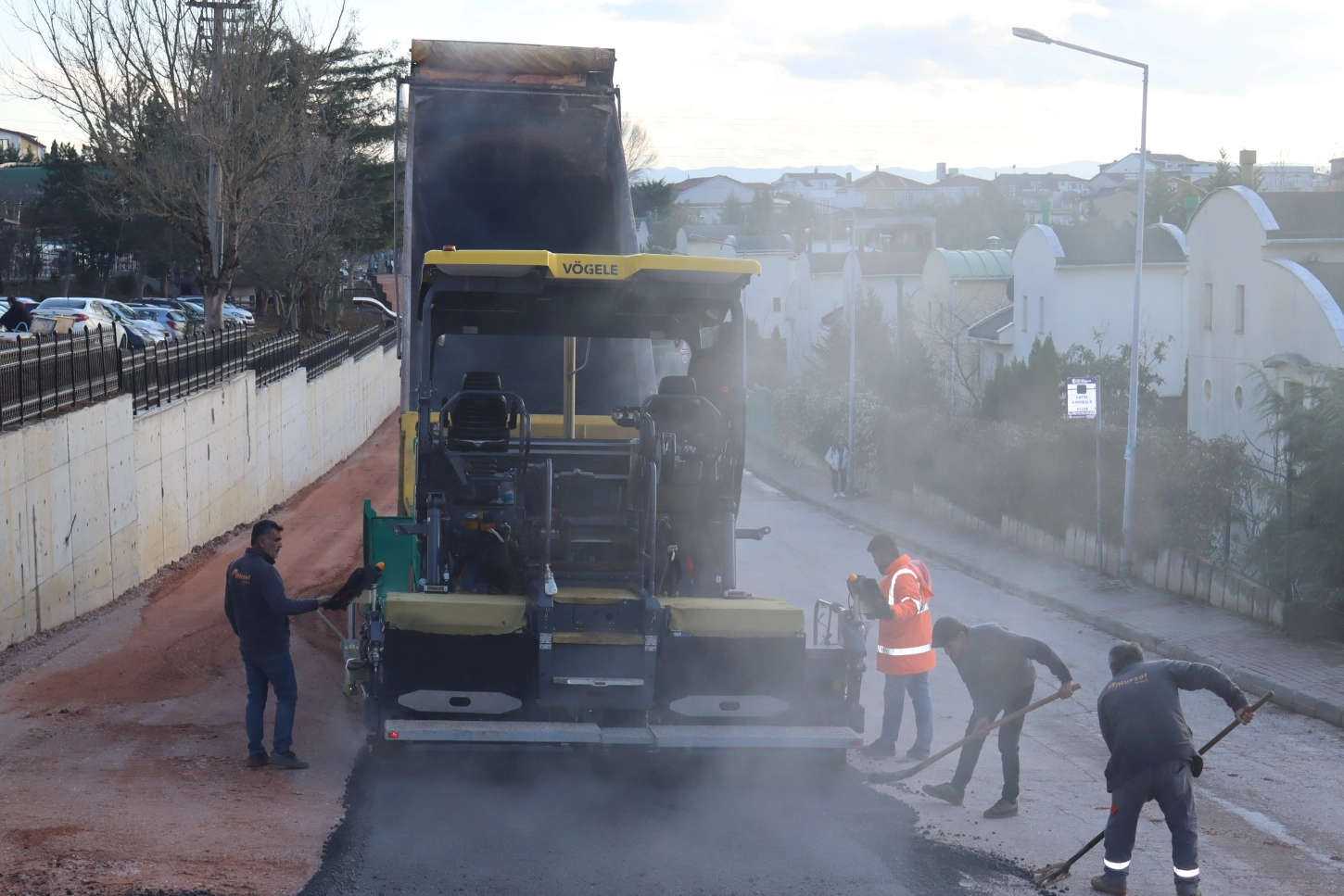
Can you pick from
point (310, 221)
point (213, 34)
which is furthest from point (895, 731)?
point (310, 221)

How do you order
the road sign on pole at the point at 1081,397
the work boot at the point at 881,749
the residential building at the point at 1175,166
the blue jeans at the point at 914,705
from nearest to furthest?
1. the blue jeans at the point at 914,705
2. the work boot at the point at 881,749
3. the road sign on pole at the point at 1081,397
4. the residential building at the point at 1175,166

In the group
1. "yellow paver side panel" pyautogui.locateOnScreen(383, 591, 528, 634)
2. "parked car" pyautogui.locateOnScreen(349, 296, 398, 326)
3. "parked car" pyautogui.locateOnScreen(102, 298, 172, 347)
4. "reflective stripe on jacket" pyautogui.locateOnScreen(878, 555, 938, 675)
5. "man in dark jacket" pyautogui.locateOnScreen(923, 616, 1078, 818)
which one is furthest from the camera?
"parked car" pyautogui.locateOnScreen(102, 298, 172, 347)

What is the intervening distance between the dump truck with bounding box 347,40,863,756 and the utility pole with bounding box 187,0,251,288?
25.4 meters

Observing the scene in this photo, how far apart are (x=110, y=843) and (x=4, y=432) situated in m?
6.42

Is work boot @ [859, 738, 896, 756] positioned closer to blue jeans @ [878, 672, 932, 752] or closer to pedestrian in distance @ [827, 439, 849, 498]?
blue jeans @ [878, 672, 932, 752]

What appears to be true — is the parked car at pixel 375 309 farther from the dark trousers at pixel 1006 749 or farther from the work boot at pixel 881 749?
the dark trousers at pixel 1006 749

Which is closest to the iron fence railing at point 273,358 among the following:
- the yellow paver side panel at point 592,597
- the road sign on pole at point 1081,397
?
the road sign on pole at point 1081,397

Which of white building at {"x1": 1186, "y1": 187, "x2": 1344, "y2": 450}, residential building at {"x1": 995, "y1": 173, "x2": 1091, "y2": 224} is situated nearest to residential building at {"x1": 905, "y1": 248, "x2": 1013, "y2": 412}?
white building at {"x1": 1186, "y1": 187, "x2": 1344, "y2": 450}

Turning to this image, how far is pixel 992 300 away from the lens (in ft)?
166

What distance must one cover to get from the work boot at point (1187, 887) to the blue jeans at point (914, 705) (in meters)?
2.87

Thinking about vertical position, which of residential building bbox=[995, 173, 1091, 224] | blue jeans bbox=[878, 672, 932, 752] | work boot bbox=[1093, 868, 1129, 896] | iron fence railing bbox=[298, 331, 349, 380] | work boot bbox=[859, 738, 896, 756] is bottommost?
work boot bbox=[859, 738, 896, 756]

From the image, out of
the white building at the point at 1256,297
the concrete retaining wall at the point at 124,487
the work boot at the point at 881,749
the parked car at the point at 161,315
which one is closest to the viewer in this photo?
the work boot at the point at 881,749

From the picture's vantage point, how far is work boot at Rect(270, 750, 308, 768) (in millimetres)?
9766

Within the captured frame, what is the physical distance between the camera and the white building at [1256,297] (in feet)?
81.8
